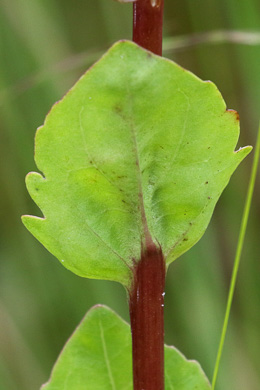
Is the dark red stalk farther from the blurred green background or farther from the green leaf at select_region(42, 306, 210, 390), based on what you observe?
the blurred green background

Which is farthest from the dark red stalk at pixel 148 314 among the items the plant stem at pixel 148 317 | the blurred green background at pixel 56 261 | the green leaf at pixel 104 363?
the blurred green background at pixel 56 261

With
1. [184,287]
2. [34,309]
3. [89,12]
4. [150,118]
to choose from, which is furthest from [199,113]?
[89,12]

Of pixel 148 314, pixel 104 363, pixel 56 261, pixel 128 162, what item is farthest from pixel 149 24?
pixel 56 261

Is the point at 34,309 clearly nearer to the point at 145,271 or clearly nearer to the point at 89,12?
the point at 89,12

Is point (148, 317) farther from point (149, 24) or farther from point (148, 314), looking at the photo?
point (149, 24)

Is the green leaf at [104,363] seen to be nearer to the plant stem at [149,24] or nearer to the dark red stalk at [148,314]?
the dark red stalk at [148,314]

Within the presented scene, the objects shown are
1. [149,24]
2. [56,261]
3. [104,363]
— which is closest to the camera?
[149,24]
